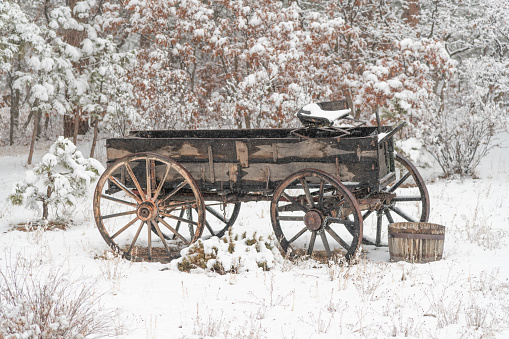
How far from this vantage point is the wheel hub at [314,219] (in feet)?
16.8

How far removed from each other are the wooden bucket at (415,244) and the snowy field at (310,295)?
0.13 metres

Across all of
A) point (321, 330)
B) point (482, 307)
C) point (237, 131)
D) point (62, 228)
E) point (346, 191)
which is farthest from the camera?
point (62, 228)

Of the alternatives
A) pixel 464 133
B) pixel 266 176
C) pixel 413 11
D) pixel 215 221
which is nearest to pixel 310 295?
pixel 266 176

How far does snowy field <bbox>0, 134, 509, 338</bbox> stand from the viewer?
3643 millimetres

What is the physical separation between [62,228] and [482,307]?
19.8 ft

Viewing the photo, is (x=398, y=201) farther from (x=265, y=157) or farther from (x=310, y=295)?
(x=310, y=295)

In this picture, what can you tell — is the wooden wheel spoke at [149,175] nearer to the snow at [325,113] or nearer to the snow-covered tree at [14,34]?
the snow at [325,113]

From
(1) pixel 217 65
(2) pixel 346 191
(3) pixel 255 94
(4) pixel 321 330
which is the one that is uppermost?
(1) pixel 217 65

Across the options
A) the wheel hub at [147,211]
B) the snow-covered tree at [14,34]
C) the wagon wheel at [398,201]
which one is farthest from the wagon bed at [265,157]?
the snow-covered tree at [14,34]

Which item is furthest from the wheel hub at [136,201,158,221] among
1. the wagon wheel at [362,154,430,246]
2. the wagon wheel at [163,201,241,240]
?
the wagon wheel at [362,154,430,246]

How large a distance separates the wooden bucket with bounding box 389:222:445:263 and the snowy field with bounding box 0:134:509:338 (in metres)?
0.13

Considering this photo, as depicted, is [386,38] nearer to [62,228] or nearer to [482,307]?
[62,228]

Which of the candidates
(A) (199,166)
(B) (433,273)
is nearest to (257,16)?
(A) (199,166)

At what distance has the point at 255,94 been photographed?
11.7 metres
